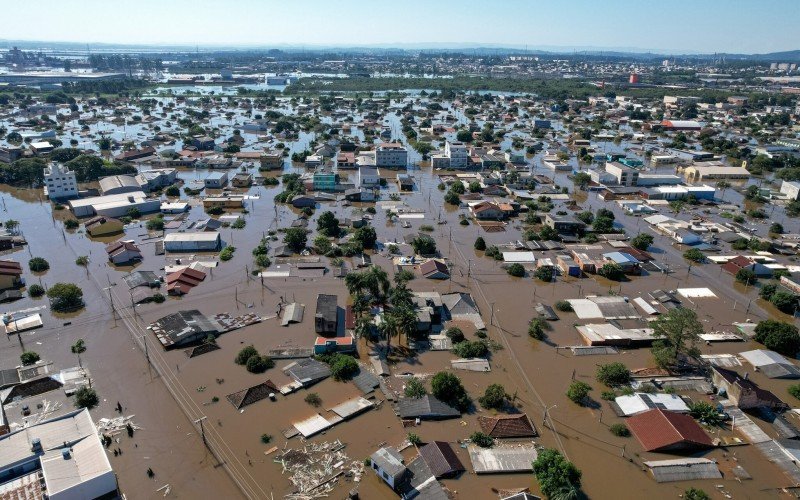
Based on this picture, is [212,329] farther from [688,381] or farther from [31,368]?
[688,381]

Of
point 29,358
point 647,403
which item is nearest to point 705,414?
point 647,403

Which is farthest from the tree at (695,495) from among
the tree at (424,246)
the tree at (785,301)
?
the tree at (424,246)

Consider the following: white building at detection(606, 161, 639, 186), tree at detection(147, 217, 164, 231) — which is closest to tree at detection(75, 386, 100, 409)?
tree at detection(147, 217, 164, 231)

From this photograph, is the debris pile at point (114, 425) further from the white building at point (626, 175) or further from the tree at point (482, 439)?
the white building at point (626, 175)

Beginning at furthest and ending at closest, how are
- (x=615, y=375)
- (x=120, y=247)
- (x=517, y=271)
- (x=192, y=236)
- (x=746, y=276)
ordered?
1. (x=192, y=236)
2. (x=120, y=247)
3. (x=517, y=271)
4. (x=746, y=276)
5. (x=615, y=375)

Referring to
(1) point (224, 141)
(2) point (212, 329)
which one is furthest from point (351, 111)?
(2) point (212, 329)

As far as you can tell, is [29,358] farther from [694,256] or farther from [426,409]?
[694,256]
